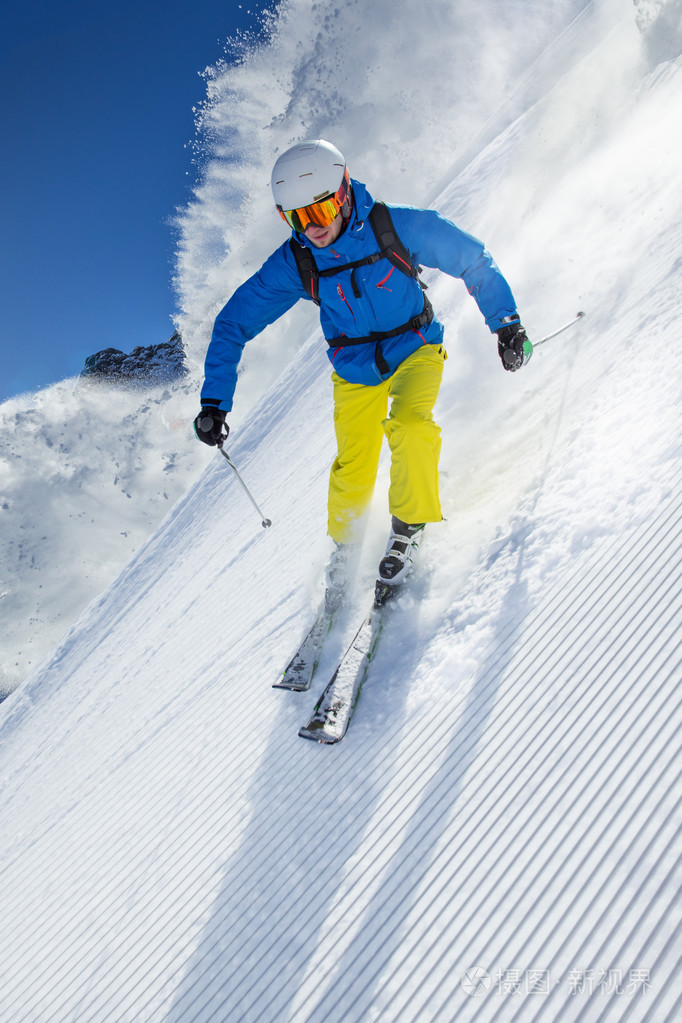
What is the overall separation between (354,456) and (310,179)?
1.15m

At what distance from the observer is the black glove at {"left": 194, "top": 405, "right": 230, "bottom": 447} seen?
274 cm

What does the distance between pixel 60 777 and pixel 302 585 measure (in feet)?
5.52

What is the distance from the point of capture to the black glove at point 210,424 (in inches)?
108

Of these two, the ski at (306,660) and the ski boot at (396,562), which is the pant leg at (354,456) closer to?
the ski boot at (396,562)

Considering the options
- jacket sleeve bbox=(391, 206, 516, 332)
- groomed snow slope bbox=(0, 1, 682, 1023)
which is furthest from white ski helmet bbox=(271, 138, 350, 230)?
groomed snow slope bbox=(0, 1, 682, 1023)

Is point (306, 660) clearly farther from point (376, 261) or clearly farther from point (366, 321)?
point (376, 261)

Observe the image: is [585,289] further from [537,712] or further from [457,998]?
[457,998]

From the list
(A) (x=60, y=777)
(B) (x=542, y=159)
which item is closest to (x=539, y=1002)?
(A) (x=60, y=777)

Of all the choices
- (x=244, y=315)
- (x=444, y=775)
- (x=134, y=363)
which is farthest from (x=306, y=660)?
(x=134, y=363)

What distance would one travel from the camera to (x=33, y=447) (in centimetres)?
6412

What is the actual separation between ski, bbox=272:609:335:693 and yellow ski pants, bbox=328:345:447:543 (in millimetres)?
413

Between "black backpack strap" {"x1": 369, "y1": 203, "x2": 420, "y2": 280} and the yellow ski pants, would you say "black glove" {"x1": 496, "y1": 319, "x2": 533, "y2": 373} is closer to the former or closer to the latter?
the yellow ski pants

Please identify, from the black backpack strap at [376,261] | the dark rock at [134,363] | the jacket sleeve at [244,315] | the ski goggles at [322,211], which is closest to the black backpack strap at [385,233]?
the black backpack strap at [376,261]

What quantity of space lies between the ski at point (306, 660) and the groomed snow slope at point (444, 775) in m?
0.06
